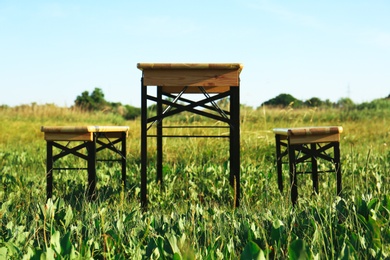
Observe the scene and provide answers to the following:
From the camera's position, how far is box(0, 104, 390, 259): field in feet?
7.48

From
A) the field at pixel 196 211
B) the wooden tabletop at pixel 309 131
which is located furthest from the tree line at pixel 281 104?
the wooden tabletop at pixel 309 131

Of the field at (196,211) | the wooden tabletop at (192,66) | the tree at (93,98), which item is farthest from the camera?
the tree at (93,98)

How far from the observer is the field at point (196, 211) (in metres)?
2.28

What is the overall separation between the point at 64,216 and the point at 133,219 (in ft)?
1.48

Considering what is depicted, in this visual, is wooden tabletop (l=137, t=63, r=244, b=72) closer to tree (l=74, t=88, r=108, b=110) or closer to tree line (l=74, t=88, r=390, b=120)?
tree line (l=74, t=88, r=390, b=120)

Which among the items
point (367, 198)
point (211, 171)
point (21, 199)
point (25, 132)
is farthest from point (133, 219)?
point (25, 132)

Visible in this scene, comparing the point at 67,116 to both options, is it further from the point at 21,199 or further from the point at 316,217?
the point at 316,217

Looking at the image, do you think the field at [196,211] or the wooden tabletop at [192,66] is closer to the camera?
the field at [196,211]

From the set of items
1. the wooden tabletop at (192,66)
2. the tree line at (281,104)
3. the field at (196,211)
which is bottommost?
the field at (196,211)

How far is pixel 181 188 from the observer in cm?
521

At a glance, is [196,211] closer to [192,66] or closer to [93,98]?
[192,66]

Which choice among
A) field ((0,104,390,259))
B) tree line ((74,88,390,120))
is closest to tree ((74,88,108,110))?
tree line ((74,88,390,120))

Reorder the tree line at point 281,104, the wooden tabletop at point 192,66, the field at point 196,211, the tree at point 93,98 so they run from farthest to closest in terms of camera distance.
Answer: the tree at point 93,98 < the tree line at point 281,104 < the wooden tabletop at point 192,66 < the field at point 196,211

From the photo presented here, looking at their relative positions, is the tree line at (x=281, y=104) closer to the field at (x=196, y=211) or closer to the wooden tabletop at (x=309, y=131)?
the field at (x=196, y=211)
